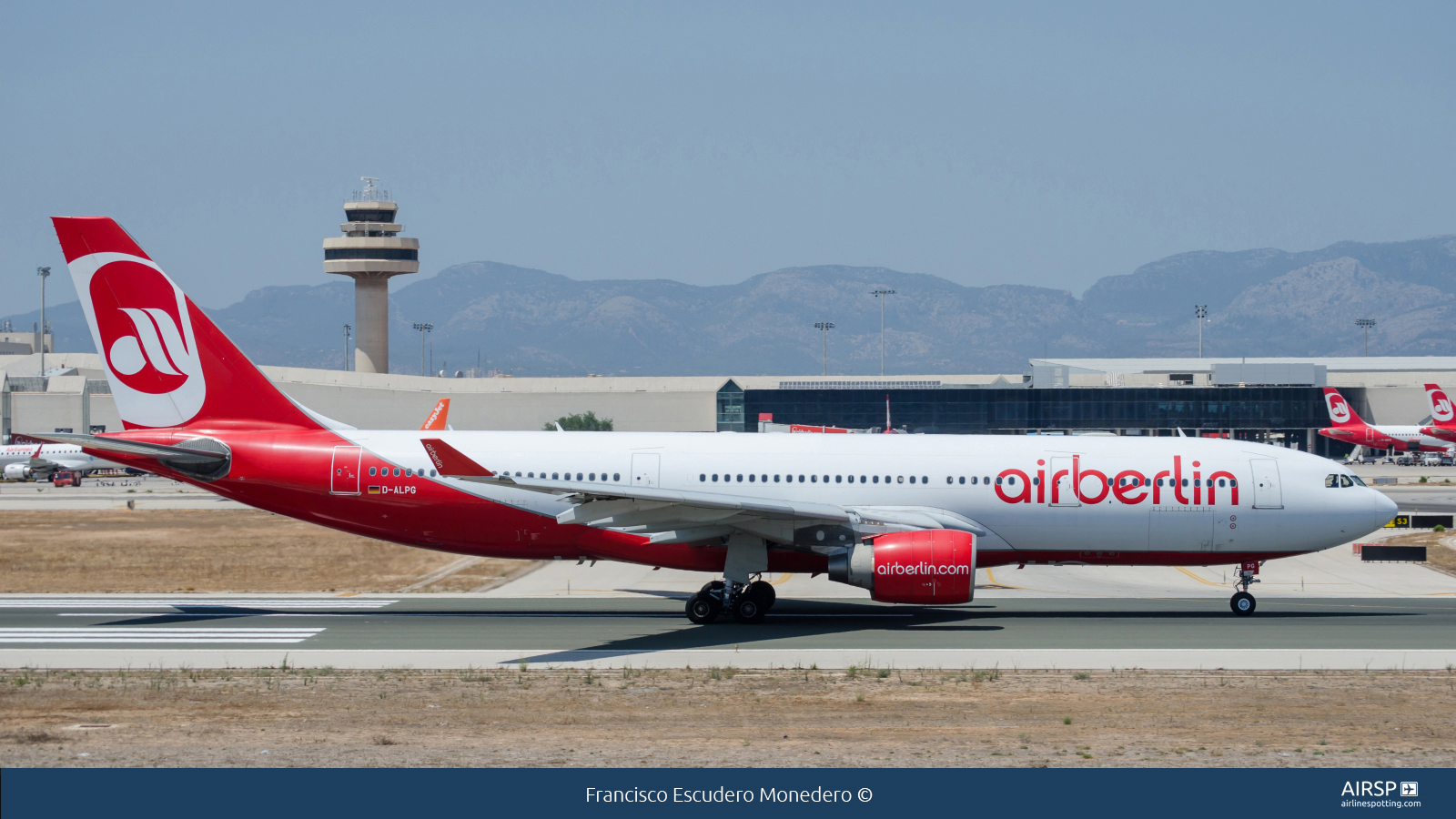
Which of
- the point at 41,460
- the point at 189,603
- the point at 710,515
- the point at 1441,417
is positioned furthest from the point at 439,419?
the point at 1441,417

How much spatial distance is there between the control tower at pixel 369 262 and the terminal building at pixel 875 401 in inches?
562

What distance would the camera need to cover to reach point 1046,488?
26.4 metres

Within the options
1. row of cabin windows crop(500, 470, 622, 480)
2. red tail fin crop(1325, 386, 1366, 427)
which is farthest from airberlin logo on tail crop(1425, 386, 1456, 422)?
row of cabin windows crop(500, 470, 622, 480)

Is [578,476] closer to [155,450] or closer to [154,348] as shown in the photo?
[155,450]

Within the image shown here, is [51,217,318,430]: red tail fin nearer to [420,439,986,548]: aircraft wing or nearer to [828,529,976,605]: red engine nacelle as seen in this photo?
[420,439,986,548]: aircraft wing

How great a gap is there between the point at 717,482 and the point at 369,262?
135 m

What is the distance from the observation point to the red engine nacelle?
78.7 feet

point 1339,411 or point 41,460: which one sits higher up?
point 1339,411

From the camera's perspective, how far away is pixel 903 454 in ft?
88.5

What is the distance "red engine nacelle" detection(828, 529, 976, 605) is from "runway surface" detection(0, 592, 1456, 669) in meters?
0.86

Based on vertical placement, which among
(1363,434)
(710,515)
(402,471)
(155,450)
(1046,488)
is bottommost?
(710,515)

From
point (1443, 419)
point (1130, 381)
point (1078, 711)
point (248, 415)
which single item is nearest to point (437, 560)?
point (248, 415)

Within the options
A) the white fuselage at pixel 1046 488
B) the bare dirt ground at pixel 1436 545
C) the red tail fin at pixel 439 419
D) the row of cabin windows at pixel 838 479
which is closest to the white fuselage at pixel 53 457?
the red tail fin at pixel 439 419

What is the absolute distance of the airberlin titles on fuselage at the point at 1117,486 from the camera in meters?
26.4
